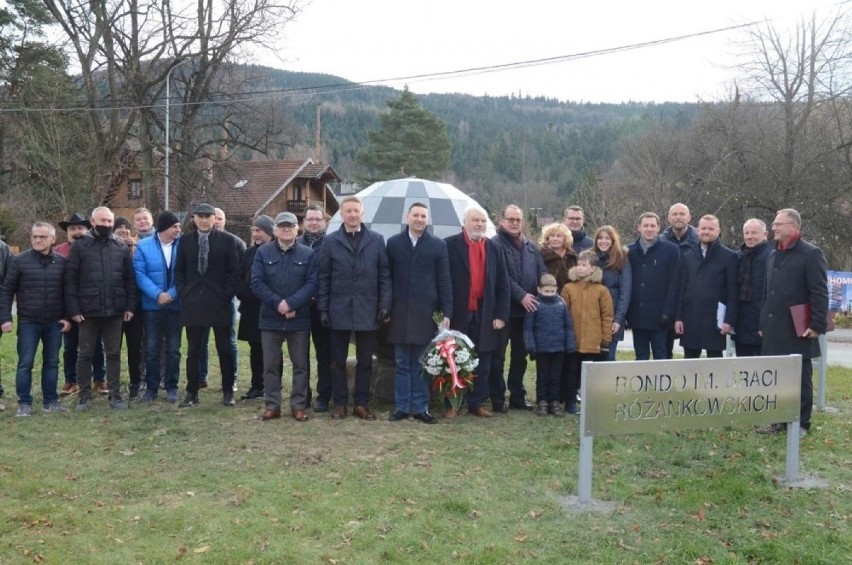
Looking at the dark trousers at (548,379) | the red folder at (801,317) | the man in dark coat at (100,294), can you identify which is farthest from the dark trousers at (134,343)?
the red folder at (801,317)

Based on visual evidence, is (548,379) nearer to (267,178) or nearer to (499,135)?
(267,178)

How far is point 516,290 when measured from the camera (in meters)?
8.02

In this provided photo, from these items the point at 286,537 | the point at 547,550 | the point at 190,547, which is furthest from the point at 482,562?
the point at 190,547

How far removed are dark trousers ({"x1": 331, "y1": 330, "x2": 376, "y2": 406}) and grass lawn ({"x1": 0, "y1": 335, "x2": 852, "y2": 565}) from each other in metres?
0.37

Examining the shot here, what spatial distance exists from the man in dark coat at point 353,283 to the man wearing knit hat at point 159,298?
1.89 m

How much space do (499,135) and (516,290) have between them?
255 feet

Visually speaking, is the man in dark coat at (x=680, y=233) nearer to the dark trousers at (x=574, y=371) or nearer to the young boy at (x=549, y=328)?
the dark trousers at (x=574, y=371)

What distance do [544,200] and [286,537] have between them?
6032cm

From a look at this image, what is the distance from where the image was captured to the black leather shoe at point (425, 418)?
778 cm

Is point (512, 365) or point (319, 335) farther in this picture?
point (512, 365)

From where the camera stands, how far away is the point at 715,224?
832 centimetres

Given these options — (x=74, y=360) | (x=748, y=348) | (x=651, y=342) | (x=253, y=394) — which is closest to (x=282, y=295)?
(x=253, y=394)

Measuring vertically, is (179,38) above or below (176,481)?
above

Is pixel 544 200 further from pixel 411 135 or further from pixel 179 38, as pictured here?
pixel 179 38
